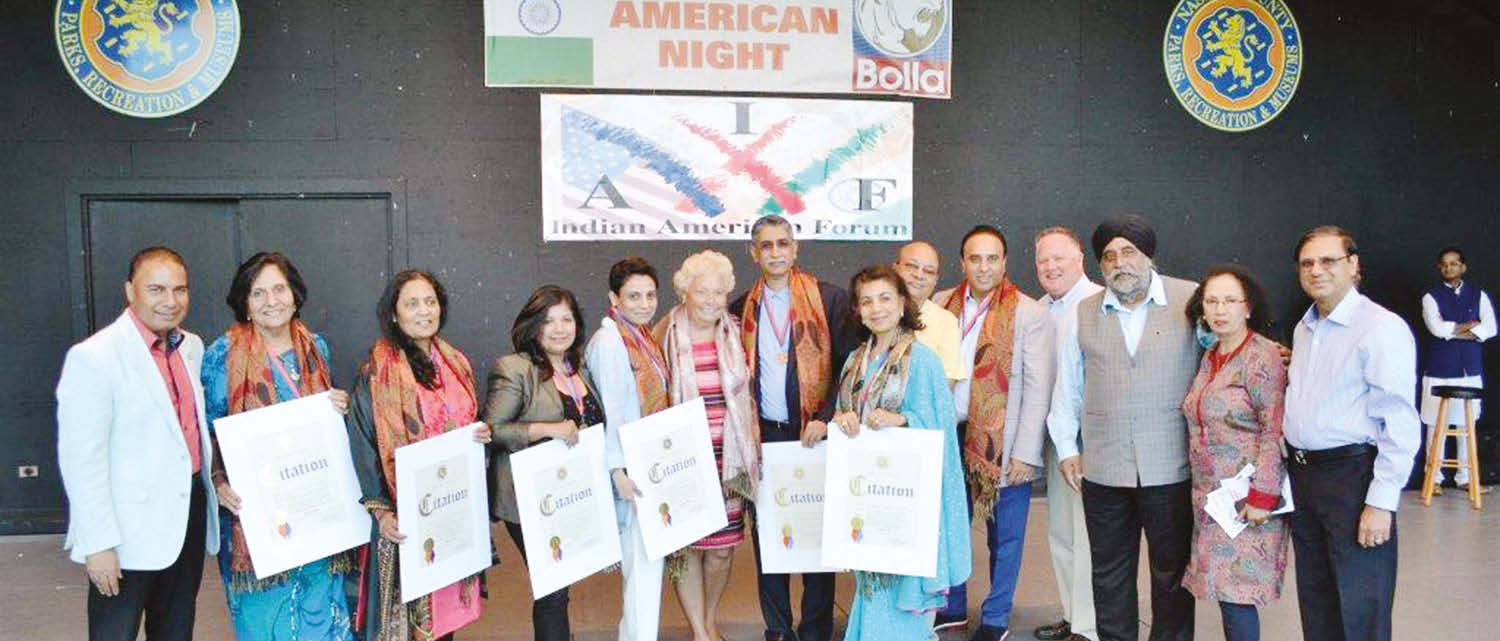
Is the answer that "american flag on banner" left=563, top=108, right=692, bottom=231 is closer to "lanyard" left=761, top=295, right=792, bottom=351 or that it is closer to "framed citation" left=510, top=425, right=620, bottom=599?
"lanyard" left=761, top=295, right=792, bottom=351

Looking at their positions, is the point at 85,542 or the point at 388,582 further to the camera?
the point at 388,582

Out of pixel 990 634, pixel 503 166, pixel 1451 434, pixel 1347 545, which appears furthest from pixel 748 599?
pixel 1451 434

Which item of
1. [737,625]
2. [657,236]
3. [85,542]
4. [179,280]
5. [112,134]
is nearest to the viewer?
[85,542]

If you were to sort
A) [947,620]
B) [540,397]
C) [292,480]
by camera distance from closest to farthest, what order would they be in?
[292,480] < [540,397] < [947,620]

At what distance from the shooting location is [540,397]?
3.07 meters

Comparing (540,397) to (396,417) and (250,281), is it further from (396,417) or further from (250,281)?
(250,281)

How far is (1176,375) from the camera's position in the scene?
3.13m

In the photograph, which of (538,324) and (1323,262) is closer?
(1323,262)

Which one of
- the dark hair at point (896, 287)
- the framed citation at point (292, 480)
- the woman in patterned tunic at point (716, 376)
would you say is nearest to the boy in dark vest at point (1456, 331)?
the dark hair at point (896, 287)

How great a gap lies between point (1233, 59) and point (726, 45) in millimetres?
3322

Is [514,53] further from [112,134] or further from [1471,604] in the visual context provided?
[1471,604]

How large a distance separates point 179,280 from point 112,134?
3.36 meters

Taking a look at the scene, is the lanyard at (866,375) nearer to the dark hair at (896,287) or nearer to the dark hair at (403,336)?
the dark hair at (896,287)

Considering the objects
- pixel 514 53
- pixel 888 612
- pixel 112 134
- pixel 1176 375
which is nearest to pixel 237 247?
pixel 112 134
